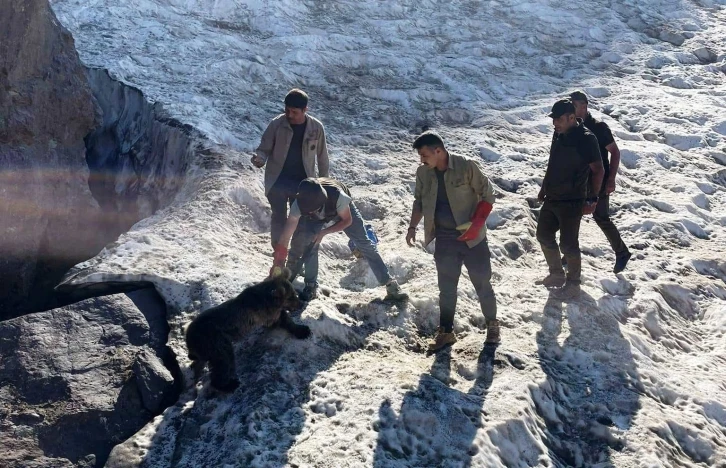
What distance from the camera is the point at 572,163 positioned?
662cm

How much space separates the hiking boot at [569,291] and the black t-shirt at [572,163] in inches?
38.4

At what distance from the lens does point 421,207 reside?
→ 5902 mm

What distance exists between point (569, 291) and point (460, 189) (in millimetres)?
2237

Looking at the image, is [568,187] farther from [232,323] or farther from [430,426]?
[232,323]

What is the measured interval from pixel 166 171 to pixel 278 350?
4339 millimetres

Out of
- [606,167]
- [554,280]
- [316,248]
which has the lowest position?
[554,280]

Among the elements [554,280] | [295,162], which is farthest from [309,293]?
[554,280]

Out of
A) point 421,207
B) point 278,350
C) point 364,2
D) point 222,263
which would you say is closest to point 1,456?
point 278,350

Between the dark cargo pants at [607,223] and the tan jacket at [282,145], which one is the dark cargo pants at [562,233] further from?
the tan jacket at [282,145]

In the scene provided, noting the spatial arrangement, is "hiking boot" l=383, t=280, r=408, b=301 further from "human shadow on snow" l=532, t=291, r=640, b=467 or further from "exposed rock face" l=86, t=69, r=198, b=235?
"exposed rock face" l=86, t=69, r=198, b=235

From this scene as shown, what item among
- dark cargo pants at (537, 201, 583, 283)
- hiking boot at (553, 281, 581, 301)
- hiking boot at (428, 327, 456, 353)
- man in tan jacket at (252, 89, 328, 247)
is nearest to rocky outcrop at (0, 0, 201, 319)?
man in tan jacket at (252, 89, 328, 247)

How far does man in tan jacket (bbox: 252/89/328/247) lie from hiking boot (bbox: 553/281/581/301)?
2848 mm

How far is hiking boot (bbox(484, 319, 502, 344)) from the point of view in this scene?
19.7 ft

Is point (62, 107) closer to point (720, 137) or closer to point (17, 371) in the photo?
point (17, 371)
